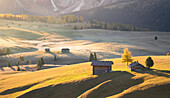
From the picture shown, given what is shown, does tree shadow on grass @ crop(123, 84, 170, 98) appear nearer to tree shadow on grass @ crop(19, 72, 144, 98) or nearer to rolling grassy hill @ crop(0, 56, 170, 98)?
rolling grassy hill @ crop(0, 56, 170, 98)

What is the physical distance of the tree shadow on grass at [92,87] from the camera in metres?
Answer: 30.3

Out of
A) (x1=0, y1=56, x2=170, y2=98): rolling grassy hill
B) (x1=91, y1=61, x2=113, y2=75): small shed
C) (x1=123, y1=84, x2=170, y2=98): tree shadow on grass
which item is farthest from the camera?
(x1=91, y1=61, x2=113, y2=75): small shed

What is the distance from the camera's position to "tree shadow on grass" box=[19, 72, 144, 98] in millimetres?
30281

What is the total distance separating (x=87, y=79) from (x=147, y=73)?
10.0m

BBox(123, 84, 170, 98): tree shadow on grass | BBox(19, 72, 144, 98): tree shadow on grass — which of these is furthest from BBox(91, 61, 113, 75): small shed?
BBox(123, 84, 170, 98): tree shadow on grass

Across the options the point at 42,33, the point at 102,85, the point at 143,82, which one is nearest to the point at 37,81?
the point at 102,85

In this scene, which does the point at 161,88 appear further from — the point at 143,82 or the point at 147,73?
the point at 147,73

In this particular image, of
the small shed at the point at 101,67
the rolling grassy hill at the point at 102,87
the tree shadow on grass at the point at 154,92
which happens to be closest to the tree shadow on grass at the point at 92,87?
the rolling grassy hill at the point at 102,87

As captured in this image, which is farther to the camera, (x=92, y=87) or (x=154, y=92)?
(x=92, y=87)

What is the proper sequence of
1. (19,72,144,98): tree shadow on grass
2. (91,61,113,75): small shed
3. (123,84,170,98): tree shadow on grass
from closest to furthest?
(123,84,170,98): tree shadow on grass < (19,72,144,98): tree shadow on grass < (91,61,113,75): small shed

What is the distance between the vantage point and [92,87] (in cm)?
3266

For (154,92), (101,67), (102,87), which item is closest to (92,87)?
(102,87)

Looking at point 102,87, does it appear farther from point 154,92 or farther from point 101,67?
point 101,67

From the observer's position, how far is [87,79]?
116ft
